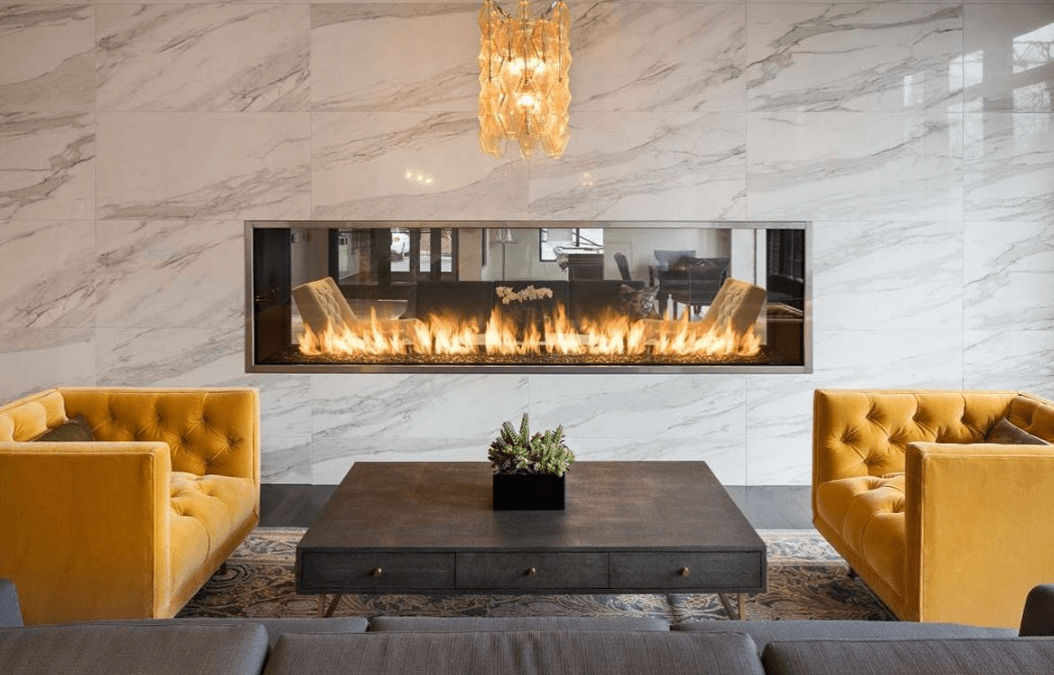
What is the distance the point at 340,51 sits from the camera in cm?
512

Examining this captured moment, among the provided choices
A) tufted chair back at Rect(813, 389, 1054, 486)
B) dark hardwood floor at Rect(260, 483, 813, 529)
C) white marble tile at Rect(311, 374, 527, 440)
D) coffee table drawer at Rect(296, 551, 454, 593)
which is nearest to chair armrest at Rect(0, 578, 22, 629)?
coffee table drawer at Rect(296, 551, 454, 593)

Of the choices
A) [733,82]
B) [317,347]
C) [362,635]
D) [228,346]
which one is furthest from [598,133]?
[362,635]

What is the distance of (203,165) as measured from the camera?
5.14m

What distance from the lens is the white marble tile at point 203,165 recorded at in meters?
5.13

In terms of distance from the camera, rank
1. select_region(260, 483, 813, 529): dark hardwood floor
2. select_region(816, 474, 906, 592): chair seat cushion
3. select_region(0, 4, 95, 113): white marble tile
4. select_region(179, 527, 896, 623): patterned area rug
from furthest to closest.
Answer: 1. select_region(0, 4, 95, 113): white marble tile
2. select_region(260, 483, 813, 529): dark hardwood floor
3. select_region(179, 527, 896, 623): patterned area rug
4. select_region(816, 474, 906, 592): chair seat cushion

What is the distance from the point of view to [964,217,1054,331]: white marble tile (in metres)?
5.16

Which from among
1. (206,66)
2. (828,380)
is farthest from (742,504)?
(206,66)

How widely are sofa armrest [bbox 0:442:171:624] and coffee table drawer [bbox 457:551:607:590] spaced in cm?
90

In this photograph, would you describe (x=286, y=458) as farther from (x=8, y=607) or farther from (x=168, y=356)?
(x=8, y=607)

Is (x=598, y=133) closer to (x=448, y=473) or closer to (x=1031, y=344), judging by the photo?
(x=448, y=473)

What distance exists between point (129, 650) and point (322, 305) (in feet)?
12.8

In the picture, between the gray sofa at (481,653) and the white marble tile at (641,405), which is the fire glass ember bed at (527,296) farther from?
the gray sofa at (481,653)

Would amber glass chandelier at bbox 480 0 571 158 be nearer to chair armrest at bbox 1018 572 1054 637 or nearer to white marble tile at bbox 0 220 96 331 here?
chair armrest at bbox 1018 572 1054 637

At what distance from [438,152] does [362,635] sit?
12.5 ft
